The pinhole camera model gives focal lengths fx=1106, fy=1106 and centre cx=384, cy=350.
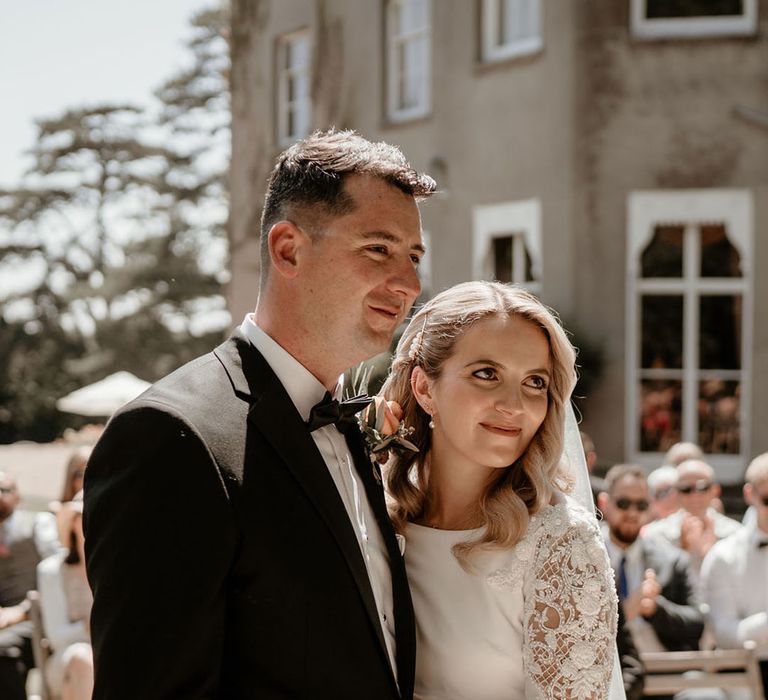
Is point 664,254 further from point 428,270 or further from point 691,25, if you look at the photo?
point 428,270

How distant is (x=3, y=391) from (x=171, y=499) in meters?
30.9

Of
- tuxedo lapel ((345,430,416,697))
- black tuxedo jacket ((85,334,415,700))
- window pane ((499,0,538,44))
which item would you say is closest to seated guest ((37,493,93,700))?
tuxedo lapel ((345,430,416,697))

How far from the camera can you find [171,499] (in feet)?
6.46

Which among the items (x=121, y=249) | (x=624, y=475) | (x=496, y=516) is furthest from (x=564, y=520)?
(x=121, y=249)

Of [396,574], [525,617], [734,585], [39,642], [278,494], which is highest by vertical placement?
[278,494]

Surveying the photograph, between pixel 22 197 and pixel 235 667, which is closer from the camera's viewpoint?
pixel 235 667

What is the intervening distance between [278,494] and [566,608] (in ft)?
2.95

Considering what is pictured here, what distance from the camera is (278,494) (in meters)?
2.12

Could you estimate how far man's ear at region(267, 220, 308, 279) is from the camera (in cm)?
239

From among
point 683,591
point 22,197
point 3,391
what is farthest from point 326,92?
point 22,197

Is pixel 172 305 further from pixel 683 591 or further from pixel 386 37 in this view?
pixel 683 591

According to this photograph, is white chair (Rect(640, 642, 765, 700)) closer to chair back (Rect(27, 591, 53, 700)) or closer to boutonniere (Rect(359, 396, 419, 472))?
boutonniere (Rect(359, 396, 419, 472))

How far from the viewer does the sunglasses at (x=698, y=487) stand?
6773 millimetres

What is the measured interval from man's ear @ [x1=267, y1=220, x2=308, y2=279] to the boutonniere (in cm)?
57
